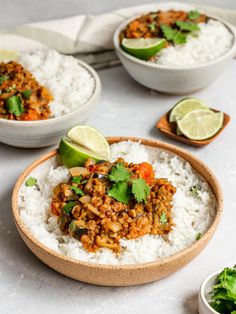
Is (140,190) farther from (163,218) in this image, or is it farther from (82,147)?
(82,147)

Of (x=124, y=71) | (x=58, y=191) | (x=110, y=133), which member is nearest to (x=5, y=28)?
(x=124, y=71)

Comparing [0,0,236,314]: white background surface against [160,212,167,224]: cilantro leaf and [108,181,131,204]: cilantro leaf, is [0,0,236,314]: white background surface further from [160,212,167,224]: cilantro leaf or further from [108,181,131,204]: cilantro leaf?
[108,181,131,204]: cilantro leaf

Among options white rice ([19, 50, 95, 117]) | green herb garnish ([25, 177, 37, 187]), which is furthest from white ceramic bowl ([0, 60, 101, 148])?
green herb garnish ([25, 177, 37, 187])

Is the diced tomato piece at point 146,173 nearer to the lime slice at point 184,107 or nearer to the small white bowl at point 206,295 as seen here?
the small white bowl at point 206,295

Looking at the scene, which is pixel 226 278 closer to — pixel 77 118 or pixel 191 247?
pixel 191 247

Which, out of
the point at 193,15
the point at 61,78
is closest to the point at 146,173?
the point at 61,78

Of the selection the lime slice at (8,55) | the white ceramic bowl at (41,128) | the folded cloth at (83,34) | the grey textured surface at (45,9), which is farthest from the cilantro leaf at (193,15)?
the lime slice at (8,55)
